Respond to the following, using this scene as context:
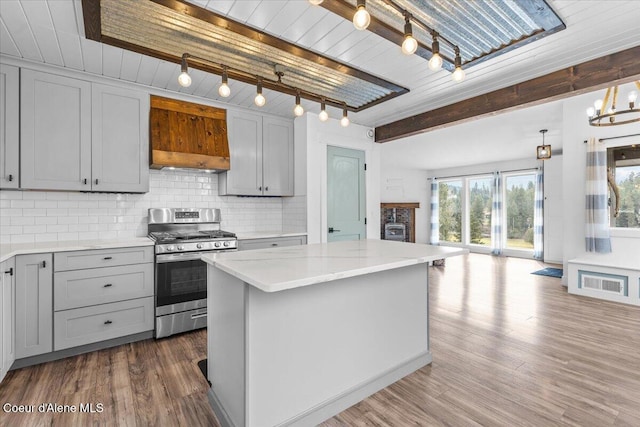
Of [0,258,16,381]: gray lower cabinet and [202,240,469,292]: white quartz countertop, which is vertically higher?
[202,240,469,292]: white quartz countertop

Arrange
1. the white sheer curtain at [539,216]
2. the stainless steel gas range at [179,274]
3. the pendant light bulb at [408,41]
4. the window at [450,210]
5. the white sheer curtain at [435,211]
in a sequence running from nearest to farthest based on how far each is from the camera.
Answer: the pendant light bulb at [408,41] → the stainless steel gas range at [179,274] → the white sheer curtain at [539,216] → the window at [450,210] → the white sheer curtain at [435,211]

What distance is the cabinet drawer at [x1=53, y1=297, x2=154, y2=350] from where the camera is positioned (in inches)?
101

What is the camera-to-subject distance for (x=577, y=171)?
4.71m

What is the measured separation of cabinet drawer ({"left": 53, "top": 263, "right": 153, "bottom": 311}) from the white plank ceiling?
71.4 inches

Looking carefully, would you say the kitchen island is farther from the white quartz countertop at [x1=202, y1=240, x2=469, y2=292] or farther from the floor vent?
the floor vent

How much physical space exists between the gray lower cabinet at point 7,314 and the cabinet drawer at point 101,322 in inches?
10.4

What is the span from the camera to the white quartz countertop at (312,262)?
1417mm

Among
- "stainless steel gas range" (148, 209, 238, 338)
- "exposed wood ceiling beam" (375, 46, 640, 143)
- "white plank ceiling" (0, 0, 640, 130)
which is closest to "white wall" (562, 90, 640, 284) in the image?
"exposed wood ceiling beam" (375, 46, 640, 143)

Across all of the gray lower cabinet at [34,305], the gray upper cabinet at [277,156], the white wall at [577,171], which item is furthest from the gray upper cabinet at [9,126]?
the white wall at [577,171]

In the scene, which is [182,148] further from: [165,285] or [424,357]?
[424,357]

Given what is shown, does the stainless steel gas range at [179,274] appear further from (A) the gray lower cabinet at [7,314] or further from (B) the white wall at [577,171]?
(B) the white wall at [577,171]

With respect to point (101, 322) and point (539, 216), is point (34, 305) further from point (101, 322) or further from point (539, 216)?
point (539, 216)

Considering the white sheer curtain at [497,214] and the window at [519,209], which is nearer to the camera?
the window at [519,209]

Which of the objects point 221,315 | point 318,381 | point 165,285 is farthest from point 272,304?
point 165,285
